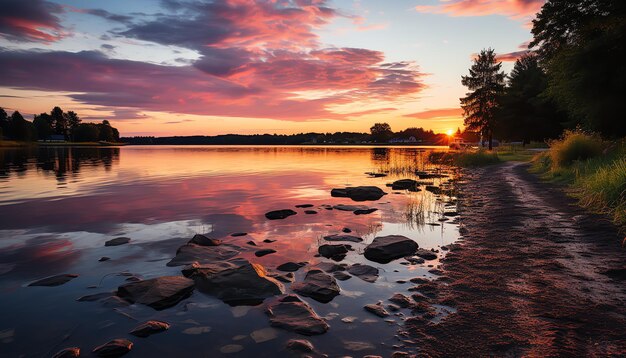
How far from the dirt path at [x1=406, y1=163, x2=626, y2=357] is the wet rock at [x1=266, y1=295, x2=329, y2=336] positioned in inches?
63.2

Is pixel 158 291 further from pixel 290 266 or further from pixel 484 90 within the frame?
pixel 484 90

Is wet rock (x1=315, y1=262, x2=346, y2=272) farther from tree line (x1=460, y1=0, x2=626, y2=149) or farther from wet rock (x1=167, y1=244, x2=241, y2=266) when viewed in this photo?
tree line (x1=460, y1=0, x2=626, y2=149)

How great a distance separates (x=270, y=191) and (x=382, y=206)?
10.1 metres

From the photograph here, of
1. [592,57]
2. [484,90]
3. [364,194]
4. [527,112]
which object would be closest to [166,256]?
[364,194]

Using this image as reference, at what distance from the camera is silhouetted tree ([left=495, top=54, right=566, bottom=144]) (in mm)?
75812

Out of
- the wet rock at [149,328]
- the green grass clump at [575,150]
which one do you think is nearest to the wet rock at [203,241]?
the wet rock at [149,328]

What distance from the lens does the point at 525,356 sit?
4996 millimetres

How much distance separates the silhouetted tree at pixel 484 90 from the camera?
6888cm

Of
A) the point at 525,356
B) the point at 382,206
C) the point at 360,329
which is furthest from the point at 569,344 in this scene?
the point at 382,206

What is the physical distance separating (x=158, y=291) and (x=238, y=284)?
63.8 inches

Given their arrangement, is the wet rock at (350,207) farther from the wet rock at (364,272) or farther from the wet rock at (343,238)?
the wet rock at (364,272)

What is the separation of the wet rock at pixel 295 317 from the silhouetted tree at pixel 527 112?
261ft

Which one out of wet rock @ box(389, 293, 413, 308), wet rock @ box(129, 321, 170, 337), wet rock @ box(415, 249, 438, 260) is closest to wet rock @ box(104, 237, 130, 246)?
wet rock @ box(129, 321, 170, 337)

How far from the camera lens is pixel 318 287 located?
7789mm
